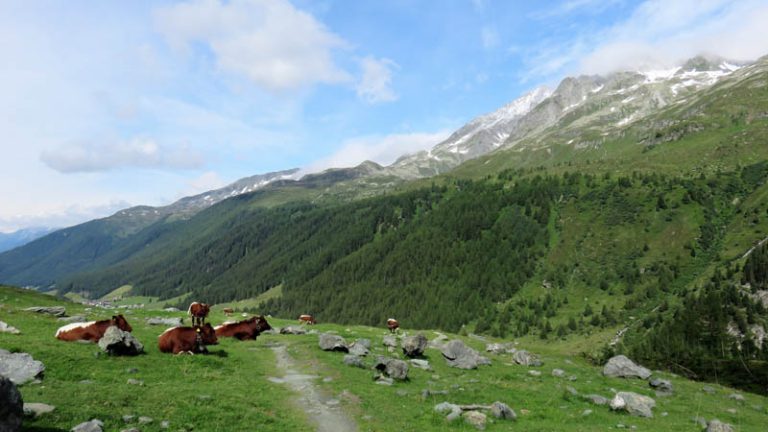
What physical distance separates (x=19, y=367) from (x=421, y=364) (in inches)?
934

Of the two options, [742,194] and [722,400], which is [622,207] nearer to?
[742,194]

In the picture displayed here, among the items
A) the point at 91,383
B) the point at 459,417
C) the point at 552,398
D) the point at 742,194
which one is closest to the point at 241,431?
the point at 91,383

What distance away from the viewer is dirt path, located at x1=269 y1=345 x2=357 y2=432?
18.6 meters

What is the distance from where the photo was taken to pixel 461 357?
35750mm

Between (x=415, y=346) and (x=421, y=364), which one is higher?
(x=415, y=346)

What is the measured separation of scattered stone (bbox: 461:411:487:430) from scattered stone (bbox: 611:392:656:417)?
1002 cm

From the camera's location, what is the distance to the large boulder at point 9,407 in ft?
36.1

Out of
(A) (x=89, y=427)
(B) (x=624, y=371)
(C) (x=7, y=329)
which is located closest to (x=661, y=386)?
(B) (x=624, y=371)

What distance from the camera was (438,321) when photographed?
18550 centimetres

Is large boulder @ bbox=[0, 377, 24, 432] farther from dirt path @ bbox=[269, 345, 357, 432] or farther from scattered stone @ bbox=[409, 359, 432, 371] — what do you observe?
scattered stone @ bbox=[409, 359, 432, 371]

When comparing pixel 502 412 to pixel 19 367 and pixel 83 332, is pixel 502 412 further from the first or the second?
pixel 83 332

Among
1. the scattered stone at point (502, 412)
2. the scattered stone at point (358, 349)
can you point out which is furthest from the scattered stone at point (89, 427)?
the scattered stone at point (358, 349)

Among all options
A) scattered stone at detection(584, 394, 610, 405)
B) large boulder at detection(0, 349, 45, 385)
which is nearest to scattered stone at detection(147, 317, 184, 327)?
large boulder at detection(0, 349, 45, 385)

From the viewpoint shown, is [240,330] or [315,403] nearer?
[315,403]
